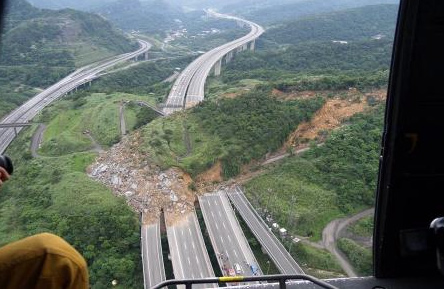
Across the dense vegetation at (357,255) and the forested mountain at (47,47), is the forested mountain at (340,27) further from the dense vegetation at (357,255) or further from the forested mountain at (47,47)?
the dense vegetation at (357,255)

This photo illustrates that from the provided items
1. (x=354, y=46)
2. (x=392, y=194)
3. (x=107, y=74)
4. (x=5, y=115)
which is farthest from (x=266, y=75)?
(x=392, y=194)

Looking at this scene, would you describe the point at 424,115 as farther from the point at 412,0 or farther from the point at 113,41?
the point at 113,41

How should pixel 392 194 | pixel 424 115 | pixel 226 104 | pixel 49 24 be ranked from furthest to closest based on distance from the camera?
pixel 49 24 < pixel 226 104 < pixel 392 194 < pixel 424 115

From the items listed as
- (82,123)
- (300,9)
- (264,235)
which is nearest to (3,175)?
(264,235)

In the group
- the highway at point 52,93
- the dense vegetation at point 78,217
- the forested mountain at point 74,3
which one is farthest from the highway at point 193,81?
the forested mountain at point 74,3

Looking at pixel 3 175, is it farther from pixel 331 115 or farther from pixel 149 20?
pixel 149 20

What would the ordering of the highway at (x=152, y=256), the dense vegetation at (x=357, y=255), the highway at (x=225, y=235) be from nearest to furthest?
the highway at (x=152, y=256) → the dense vegetation at (x=357, y=255) → the highway at (x=225, y=235)

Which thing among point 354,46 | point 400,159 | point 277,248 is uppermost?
point 400,159
